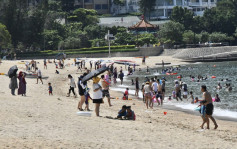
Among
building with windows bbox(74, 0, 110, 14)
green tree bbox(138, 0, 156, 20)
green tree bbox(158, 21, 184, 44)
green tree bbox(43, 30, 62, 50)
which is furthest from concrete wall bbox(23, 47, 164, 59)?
building with windows bbox(74, 0, 110, 14)

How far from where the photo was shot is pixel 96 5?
137 metres

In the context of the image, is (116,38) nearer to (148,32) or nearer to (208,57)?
(148,32)

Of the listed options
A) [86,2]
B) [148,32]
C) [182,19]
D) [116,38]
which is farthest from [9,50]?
[86,2]

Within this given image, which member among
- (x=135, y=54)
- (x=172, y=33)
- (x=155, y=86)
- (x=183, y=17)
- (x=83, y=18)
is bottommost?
(x=135, y=54)

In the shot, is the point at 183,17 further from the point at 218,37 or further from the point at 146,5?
the point at 146,5

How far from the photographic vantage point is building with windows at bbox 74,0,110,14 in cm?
13462

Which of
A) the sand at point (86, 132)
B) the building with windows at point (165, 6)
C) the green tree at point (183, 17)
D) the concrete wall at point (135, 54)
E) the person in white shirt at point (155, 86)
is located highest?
the building with windows at point (165, 6)

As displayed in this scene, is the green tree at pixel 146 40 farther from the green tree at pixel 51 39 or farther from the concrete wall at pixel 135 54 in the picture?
the green tree at pixel 51 39

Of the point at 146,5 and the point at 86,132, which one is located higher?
the point at 146,5

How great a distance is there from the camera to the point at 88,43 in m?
97.2

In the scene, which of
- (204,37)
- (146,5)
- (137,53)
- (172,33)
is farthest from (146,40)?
(146,5)

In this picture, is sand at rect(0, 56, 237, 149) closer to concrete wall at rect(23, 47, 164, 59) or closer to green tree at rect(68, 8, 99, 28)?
concrete wall at rect(23, 47, 164, 59)

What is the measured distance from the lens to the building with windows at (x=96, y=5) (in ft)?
442

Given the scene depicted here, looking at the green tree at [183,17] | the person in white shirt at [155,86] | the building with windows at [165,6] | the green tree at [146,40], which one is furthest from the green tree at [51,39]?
the person in white shirt at [155,86]
